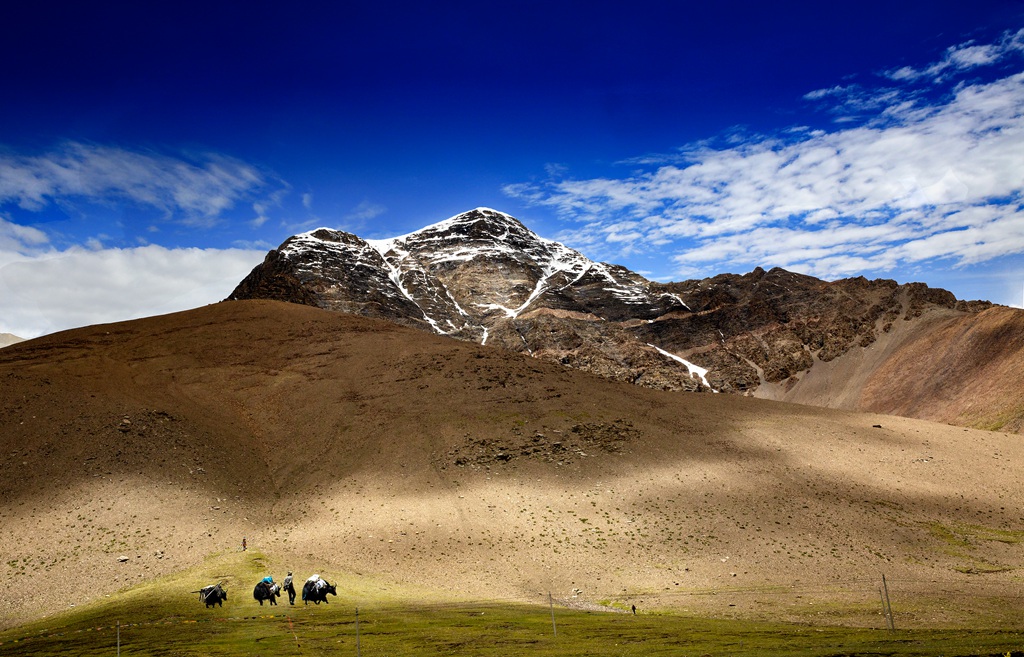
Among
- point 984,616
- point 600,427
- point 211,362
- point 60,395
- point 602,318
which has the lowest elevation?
point 984,616

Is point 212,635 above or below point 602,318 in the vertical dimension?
below

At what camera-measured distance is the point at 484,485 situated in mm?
56125

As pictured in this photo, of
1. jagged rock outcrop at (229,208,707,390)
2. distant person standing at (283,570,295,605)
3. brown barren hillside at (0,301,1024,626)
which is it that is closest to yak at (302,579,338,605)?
distant person standing at (283,570,295,605)

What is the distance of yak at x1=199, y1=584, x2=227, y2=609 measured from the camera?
31.9 m

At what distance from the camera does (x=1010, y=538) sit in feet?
153

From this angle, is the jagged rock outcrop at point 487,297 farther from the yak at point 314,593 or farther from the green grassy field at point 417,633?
the green grassy field at point 417,633

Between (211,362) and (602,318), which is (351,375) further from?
(602,318)

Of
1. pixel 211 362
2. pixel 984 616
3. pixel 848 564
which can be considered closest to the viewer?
pixel 984 616

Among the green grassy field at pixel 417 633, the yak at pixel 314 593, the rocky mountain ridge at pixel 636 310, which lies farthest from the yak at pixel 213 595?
the rocky mountain ridge at pixel 636 310

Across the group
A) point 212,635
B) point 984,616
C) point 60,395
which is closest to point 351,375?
point 60,395

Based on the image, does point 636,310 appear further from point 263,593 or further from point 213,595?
point 213,595

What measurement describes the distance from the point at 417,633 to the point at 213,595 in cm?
1338

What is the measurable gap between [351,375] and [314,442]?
50.5 feet

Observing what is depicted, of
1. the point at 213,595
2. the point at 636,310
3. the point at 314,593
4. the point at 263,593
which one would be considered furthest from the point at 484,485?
the point at 636,310
